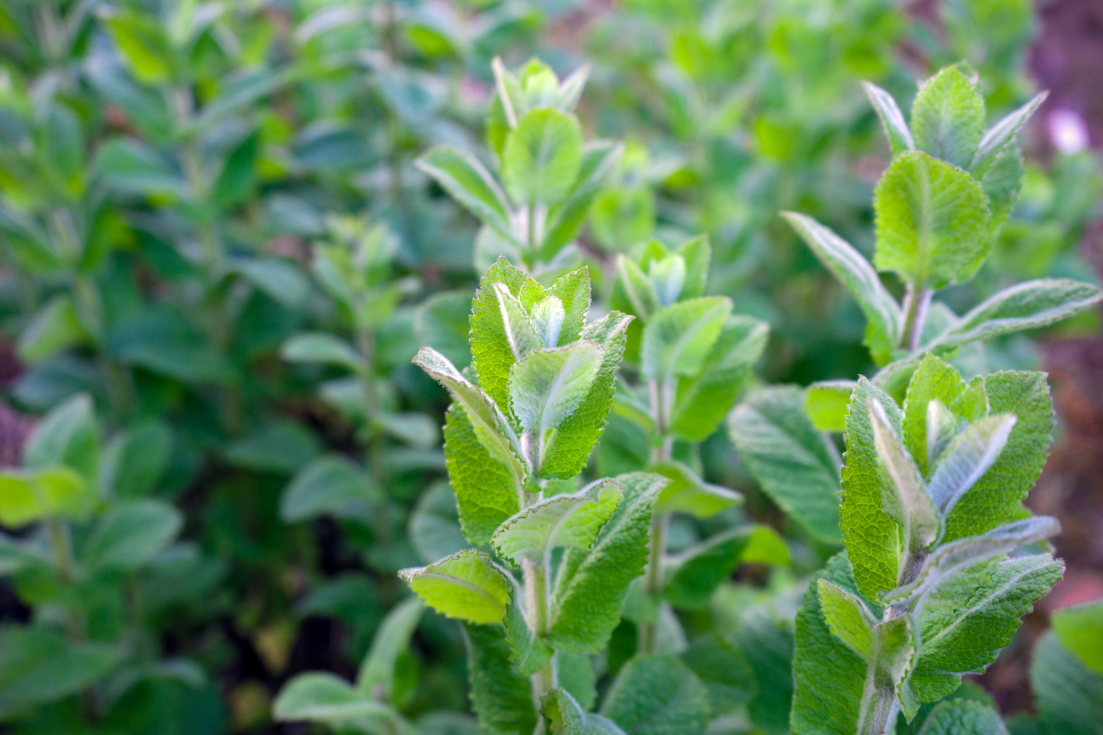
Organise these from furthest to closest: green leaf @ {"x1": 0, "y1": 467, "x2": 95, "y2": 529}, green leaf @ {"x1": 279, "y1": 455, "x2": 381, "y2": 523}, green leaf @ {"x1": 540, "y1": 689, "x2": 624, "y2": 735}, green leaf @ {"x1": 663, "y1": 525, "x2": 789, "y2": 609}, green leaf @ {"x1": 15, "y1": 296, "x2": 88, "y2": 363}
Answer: green leaf @ {"x1": 15, "y1": 296, "x2": 88, "y2": 363} → green leaf @ {"x1": 279, "y1": 455, "x2": 381, "y2": 523} → green leaf @ {"x1": 0, "y1": 467, "x2": 95, "y2": 529} → green leaf @ {"x1": 663, "y1": 525, "x2": 789, "y2": 609} → green leaf @ {"x1": 540, "y1": 689, "x2": 624, "y2": 735}

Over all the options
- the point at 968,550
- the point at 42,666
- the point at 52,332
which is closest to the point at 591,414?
the point at 968,550

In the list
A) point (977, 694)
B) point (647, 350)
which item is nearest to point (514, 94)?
point (647, 350)

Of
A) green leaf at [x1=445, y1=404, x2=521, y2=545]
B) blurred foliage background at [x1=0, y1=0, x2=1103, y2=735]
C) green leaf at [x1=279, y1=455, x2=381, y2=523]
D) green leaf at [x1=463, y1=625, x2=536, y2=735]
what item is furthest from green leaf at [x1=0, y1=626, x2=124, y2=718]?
green leaf at [x1=445, y1=404, x2=521, y2=545]

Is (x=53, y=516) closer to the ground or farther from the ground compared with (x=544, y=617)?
closer to the ground

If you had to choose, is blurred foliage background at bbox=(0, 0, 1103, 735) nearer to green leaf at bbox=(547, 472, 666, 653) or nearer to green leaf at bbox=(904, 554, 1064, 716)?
green leaf at bbox=(547, 472, 666, 653)

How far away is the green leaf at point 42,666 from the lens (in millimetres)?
1348

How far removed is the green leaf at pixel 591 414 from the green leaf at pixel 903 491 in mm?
183

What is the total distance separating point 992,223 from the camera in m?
0.79

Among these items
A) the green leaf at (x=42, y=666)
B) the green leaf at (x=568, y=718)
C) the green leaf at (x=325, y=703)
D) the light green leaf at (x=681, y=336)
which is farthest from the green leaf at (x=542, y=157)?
the green leaf at (x=42, y=666)

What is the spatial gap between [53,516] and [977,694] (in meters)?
1.38

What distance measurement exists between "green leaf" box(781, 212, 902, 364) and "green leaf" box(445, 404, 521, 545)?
1.24ft

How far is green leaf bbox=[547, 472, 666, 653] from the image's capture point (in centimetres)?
70

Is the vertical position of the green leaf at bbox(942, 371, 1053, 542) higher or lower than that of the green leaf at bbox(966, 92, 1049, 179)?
lower

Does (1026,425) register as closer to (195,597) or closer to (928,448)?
(928,448)
